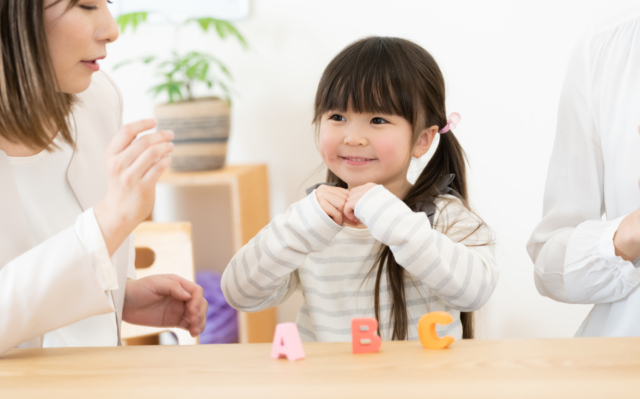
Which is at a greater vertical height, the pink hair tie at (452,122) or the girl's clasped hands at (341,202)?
the pink hair tie at (452,122)

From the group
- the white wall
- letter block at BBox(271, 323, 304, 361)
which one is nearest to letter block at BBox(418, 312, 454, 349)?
letter block at BBox(271, 323, 304, 361)

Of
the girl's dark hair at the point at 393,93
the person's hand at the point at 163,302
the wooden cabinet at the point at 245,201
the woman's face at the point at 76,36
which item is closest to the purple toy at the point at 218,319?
the wooden cabinet at the point at 245,201

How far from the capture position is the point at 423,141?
1.13m

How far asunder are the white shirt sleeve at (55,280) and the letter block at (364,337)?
0.28m

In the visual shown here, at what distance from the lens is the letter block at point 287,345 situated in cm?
60

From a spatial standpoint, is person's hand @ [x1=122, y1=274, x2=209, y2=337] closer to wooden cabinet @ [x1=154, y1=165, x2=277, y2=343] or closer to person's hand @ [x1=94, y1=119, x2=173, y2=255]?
person's hand @ [x1=94, y1=119, x2=173, y2=255]

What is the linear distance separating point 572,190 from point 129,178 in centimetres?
77

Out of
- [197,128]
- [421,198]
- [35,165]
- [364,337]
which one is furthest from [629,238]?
[197,128]

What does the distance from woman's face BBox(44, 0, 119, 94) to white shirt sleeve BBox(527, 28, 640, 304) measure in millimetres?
766

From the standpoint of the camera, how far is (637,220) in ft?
2.75

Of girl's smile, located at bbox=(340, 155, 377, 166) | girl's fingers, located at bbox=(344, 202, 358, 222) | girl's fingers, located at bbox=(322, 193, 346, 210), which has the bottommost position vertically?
girl's fingers, located at bbox=(344, 202, 358, 222)

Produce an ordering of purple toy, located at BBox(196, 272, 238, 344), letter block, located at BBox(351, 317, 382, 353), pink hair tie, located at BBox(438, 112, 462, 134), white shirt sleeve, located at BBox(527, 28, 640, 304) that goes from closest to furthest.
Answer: letter block, located at BBox(351, 317, 382, 353)
white shirt sleeve, located at BBox(527, 28, 640, 304)
pink hair tie, located at BBox(438, 112, 462, 134)
purple toy, located at BBox(196, 272, 238, 344)

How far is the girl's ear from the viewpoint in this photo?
3.64ft

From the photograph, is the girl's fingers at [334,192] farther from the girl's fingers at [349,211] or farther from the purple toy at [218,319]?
the purple toy at [218,319]
